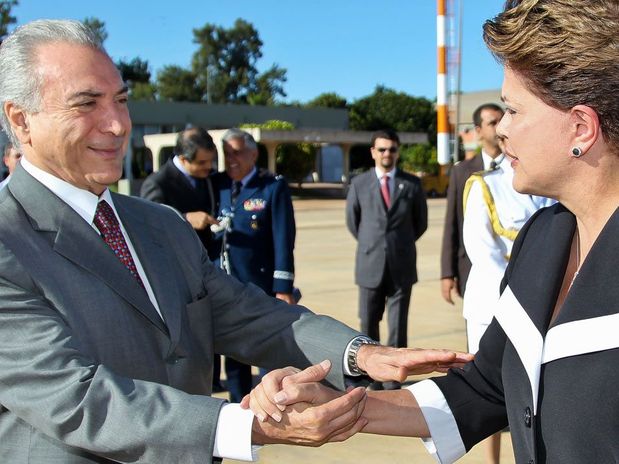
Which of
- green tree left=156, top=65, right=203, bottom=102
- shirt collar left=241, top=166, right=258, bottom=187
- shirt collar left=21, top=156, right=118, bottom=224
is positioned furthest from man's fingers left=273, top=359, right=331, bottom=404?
green tree left=156, top=65, right=203, bottom=102

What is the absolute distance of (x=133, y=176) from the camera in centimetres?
4222

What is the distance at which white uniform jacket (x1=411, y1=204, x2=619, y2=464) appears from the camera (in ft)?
5.29

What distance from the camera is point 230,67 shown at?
81.7 m

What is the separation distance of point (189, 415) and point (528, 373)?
0.84 metres

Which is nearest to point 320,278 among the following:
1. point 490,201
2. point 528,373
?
point 490,201

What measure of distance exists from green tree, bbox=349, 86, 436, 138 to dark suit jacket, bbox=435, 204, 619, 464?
215ft

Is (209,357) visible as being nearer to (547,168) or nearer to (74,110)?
(74,110)

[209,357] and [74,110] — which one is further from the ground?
[74,110]

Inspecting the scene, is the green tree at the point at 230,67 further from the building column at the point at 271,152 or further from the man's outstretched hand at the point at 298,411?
the man's outstretched hand at the point at 298,411

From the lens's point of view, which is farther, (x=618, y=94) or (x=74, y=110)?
(x=74, y=110)

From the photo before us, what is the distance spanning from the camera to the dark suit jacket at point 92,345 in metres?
1.87

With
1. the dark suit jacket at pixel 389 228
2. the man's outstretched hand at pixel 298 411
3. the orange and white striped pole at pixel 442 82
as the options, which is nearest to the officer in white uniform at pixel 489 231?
the dark suit jacket at pixel 389 228

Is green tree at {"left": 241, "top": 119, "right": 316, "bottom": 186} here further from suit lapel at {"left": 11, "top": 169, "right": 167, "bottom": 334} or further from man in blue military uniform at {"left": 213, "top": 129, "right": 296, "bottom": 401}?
suit lapel at {"left": 11, "top": 169, "right": 167, "bottom": 334}

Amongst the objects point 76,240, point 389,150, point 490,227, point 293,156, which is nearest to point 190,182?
point 389,150
